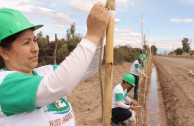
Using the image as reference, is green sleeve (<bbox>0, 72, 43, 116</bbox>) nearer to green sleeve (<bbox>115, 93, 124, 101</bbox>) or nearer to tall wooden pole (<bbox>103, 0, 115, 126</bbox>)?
tall wooden pole (<bbox>103, 0, 115, 126</bbox>)

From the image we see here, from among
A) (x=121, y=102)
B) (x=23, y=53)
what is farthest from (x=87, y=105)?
(x=23, y=53)

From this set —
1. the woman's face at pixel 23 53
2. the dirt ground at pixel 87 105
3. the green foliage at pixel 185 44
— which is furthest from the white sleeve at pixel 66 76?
the green foliage at pixel 185 44

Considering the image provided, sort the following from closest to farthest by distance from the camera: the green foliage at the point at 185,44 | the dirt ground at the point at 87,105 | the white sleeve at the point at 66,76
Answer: the white sleeve at the point at 66,76, the dirt ground at the point at 87,105, the green foliage at the point at 185,44

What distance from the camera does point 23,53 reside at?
1646 millimetres

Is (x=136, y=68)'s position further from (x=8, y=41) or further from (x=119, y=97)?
(x=8, y=41)

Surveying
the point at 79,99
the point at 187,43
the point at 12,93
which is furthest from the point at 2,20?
the point at 187,43

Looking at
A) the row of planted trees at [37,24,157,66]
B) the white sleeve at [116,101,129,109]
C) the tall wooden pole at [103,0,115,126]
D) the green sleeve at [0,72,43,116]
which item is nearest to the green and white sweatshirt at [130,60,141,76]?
the row of planted trees at [37,24,157,66]

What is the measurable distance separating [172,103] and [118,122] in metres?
5.08

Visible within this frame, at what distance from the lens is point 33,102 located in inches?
58.4

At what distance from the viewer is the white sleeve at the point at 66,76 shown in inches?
56.1

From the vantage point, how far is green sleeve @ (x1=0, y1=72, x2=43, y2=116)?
58.1 inches

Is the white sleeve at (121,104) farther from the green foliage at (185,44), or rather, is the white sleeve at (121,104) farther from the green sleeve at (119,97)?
the green foliage at (185,44)

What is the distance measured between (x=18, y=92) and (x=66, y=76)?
0.24m

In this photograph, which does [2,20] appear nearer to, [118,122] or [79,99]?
[118,122]
